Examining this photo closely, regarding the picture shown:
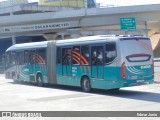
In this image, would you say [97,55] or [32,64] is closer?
[97,55]

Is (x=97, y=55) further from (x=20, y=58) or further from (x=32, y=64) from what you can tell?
(x=20, y=58)

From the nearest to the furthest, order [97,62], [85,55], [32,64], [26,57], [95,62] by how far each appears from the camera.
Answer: [97,62] → [95,62] → [85,55] → [32,64] → [26,57]

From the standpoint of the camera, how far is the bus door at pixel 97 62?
17516 millimetres

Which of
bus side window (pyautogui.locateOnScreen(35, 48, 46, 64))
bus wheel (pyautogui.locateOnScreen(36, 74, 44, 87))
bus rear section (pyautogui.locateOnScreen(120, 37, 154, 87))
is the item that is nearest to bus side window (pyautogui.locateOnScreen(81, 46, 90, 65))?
bus rear section (pyautogui.locateOnScreen(120, 37, 154, 87))

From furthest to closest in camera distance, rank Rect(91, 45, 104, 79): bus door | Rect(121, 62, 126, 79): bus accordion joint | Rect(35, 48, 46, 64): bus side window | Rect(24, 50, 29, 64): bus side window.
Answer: Rect(24, 50, 29, 64): bus side window → Rect(35, 48, 46, 64): bus side window → Rect(91, 45, 104, 79): bus door → Rect(121, 62, 126, 79): bus accordion joint

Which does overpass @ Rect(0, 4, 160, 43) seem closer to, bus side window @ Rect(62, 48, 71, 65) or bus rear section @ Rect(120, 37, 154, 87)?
bus side window @ Rect(62, 48, 71, 65)

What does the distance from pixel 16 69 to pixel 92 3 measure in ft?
222

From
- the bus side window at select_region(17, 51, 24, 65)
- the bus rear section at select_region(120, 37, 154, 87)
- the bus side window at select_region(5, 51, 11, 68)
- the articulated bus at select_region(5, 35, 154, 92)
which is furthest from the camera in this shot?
the bus side window at select_region(5, 51, 11, 68)

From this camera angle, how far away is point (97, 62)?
17844 mm

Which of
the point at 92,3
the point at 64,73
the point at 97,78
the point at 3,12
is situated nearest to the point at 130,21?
the point at 64,73

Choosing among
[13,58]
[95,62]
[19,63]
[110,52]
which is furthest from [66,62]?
[13,58]

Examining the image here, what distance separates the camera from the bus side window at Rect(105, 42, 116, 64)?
55.2 feet

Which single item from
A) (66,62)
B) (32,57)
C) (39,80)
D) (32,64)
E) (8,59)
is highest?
(32,57)

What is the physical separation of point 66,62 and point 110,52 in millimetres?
4089
